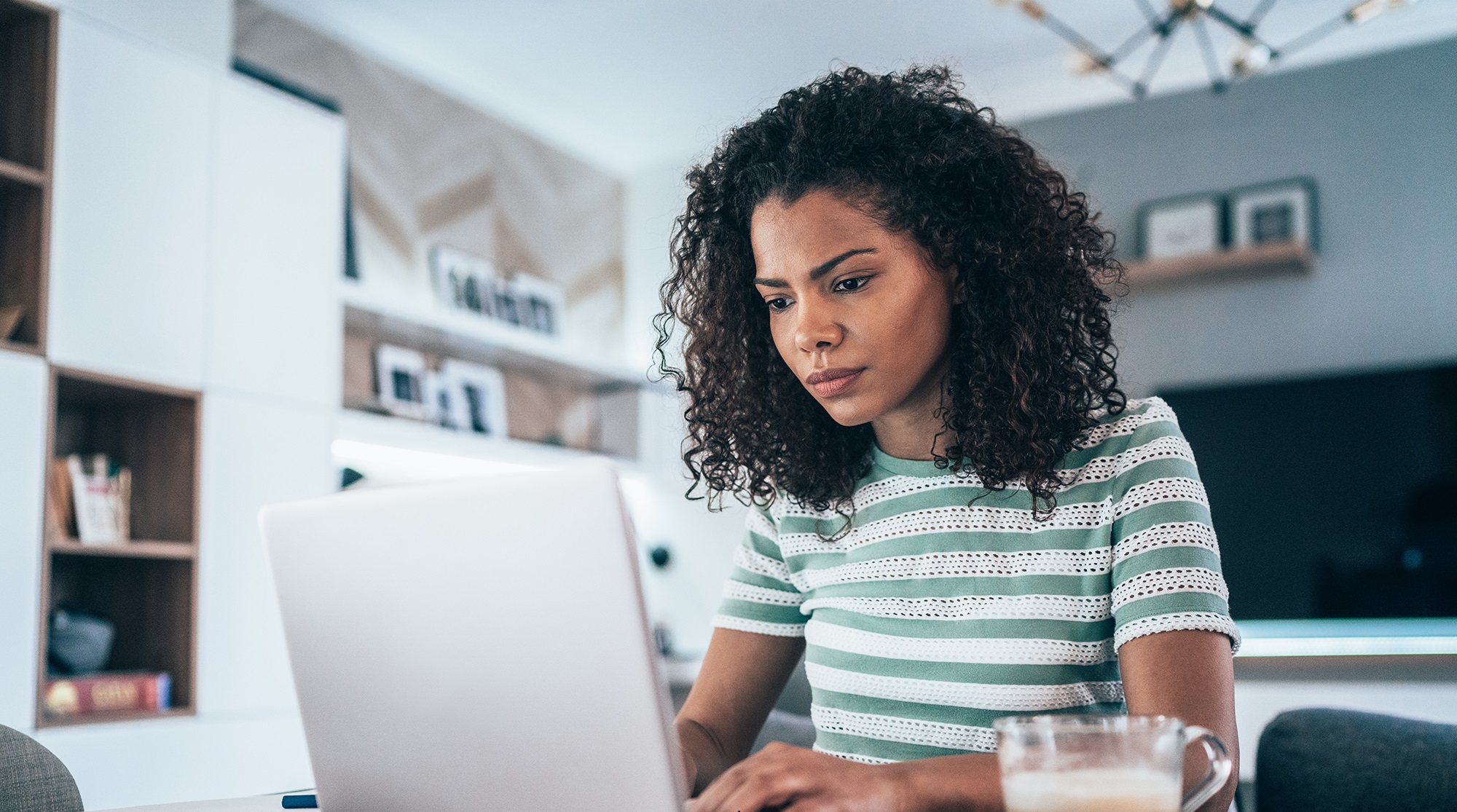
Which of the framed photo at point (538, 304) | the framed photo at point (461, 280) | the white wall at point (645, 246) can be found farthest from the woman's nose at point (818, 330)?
the white wall at point (645, 246)

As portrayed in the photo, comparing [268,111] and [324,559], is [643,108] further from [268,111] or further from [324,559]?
[324,559]

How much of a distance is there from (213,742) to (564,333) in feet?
7.47

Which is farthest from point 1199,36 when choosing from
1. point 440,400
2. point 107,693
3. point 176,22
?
point 107,693

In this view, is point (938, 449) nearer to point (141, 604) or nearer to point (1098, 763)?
point (1098, 763)

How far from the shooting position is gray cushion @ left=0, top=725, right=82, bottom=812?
3.32 feet

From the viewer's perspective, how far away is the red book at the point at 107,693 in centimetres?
242

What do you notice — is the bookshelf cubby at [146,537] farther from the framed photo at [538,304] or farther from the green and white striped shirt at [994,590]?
the green and white striped shirt at [994,590]

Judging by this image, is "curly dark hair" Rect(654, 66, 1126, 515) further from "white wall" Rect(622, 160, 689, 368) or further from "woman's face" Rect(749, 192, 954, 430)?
"white wall" Rect(622, 160, 689, 368)

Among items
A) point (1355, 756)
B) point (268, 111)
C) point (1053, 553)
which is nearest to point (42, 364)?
point (268, 111)

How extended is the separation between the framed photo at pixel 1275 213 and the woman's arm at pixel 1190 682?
326 cm

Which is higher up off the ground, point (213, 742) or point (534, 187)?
point (534, 187)

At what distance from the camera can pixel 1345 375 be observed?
3689 mm

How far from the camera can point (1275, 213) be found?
386 cm

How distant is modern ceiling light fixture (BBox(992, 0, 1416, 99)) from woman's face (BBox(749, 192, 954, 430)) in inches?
67.4
